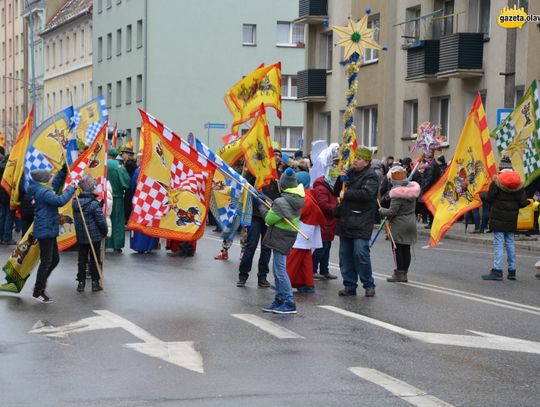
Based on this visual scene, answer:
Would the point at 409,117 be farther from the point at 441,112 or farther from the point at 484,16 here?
the point at 484,16

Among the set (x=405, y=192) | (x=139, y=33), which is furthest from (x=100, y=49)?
(x=405, y=192)

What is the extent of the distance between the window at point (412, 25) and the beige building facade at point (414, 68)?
0.03 metres

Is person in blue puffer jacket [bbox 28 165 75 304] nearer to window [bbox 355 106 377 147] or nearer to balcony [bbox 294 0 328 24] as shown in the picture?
window [bbox 355 106 377 147]

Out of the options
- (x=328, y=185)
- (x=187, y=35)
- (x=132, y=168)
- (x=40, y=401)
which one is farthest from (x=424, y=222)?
(x=187, y=35)

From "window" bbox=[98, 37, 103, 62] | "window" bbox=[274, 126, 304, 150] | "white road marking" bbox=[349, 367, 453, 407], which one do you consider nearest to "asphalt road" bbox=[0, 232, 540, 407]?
"white road marking" bbox=[349, 367, 453, 407]

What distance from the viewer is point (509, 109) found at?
25.1 meters

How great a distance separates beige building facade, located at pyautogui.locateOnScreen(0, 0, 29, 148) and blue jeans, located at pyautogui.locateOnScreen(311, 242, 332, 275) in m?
80.5

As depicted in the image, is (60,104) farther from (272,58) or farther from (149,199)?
(149,199)

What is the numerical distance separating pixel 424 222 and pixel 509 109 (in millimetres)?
6723

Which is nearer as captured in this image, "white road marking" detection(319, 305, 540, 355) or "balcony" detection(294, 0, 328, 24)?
"white road marking" detection(319, 305, 540, 355)

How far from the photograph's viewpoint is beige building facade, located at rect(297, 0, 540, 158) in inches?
1293

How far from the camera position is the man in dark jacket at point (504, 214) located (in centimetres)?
1656

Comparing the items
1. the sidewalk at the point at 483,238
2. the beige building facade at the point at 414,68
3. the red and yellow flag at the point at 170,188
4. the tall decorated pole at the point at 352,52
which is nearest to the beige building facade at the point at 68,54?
the beige building facade at the point at 414,68

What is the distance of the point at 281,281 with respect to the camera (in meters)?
12.6
